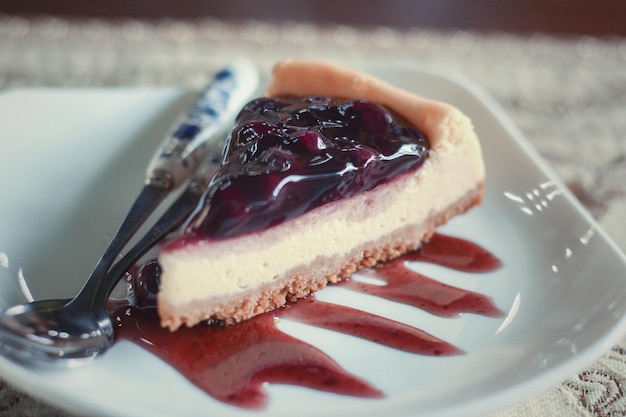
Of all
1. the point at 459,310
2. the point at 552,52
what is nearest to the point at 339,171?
the point at 459,310

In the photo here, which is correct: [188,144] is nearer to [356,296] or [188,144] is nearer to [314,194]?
[314,194]

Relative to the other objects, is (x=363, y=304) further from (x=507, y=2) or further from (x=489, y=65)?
(x=507, y=2)

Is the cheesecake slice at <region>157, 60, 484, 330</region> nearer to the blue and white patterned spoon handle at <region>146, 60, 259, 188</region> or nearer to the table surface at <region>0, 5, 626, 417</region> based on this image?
the blue and white patterned spoon handle at <region>146, 60, 259, 188</region>

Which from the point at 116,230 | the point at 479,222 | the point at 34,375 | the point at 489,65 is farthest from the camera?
the point at 489,65

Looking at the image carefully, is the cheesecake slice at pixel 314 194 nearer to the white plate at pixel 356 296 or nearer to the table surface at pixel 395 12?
the white plate at pixel 356 296

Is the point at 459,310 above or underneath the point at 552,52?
underneath
